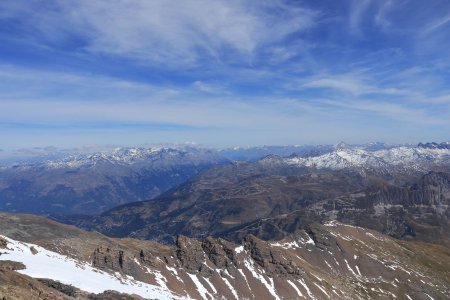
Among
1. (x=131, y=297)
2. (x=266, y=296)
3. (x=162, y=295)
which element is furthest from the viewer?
(x=266, y=296)

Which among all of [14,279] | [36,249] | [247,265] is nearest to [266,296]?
[247,265]

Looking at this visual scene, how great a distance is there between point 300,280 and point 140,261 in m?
75.2

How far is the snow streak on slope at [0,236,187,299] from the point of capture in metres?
85.8

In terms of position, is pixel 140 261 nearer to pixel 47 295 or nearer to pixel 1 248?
pixel 1 248

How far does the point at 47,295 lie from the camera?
63.6 meters

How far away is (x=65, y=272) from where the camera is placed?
9412 cm

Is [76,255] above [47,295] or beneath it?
beneath

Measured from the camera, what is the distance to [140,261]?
151125 millimetres

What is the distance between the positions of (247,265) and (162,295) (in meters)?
83.2

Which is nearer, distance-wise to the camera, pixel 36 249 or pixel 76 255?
pixel 36 249

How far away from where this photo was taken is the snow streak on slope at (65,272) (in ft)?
281

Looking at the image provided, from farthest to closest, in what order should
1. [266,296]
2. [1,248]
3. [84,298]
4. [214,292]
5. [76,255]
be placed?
[266,296] < [214,292] < [76,255] < [1,248] < [84,298]

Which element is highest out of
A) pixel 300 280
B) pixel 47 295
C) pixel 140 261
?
pixel 47 295

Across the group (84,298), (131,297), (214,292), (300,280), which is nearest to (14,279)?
(84,298)
